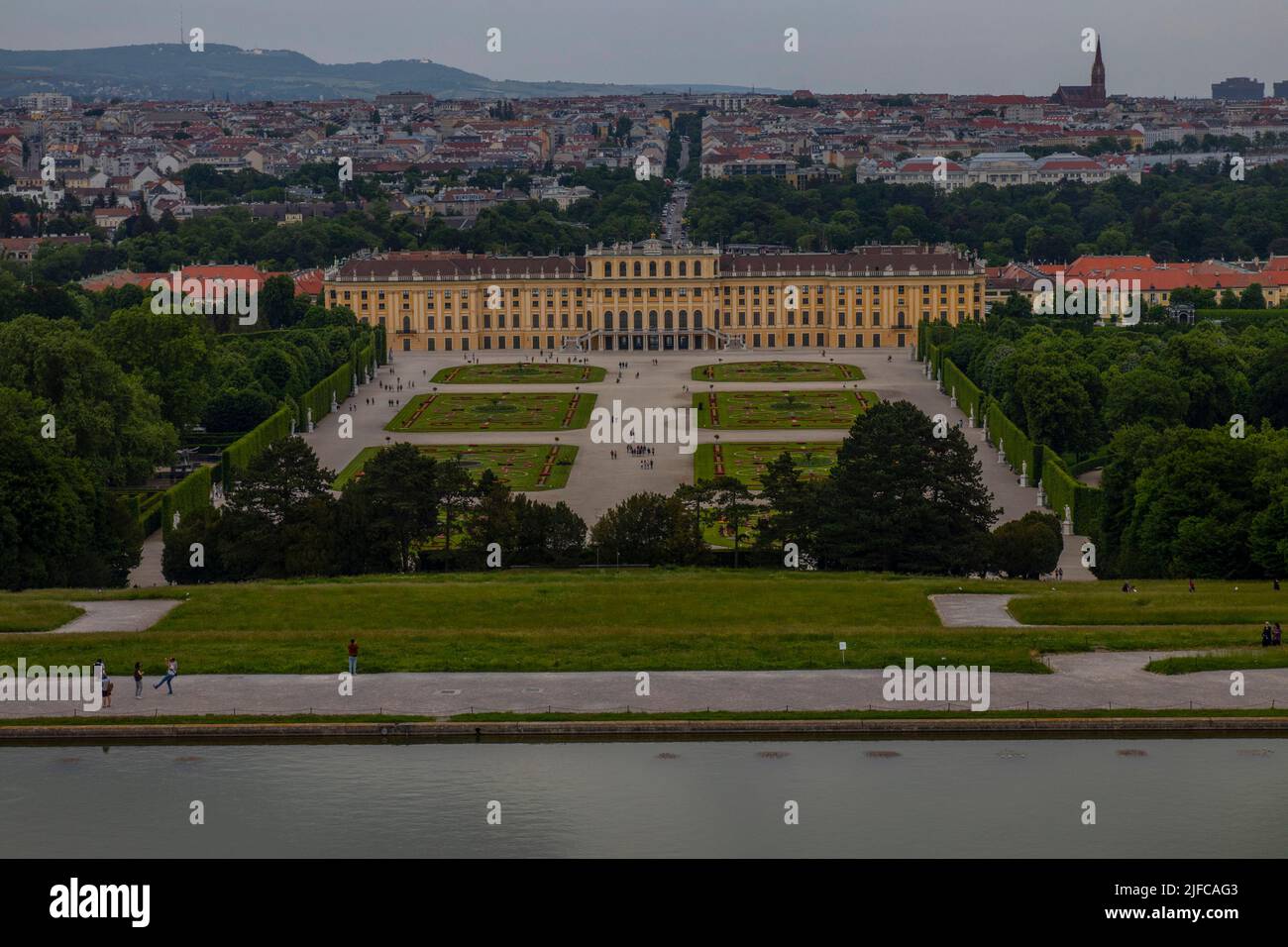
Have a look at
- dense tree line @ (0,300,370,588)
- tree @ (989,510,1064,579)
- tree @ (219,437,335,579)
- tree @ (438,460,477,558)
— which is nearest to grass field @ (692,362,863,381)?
dense tree line @ (0,300,370,588)

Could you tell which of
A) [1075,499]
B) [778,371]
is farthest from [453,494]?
[778,371]

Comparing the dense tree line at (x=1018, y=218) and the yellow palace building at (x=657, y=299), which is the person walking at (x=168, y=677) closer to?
the yellow palace building at (x=657, y=299)

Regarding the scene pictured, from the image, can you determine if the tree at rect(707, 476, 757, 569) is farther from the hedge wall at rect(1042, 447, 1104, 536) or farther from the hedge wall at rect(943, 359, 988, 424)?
the hedge wall at rect(943, 359, 988, 424)

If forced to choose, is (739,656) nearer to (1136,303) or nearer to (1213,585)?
(1213,585)

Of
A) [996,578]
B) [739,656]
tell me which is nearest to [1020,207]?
[996,578]

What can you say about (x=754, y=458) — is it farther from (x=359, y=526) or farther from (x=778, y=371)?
(x=778, y=371)

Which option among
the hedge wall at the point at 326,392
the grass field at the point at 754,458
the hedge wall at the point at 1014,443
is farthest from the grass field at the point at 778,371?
the grass field at the point at 754,458

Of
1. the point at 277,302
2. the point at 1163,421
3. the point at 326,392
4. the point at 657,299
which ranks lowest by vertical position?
the point at 1163,421
